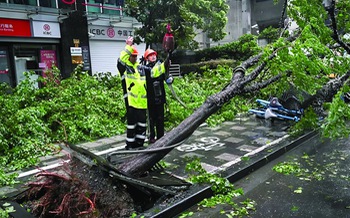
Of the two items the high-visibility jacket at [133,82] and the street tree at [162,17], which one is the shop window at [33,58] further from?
the high-visibility jacket at [133,82]

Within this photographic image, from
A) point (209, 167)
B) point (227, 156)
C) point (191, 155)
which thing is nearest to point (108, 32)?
point (191, 155)

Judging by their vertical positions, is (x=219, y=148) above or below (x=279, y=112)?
below

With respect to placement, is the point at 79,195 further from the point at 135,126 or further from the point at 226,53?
the point at 226,53

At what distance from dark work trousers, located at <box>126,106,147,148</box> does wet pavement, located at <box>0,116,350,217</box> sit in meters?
0.69

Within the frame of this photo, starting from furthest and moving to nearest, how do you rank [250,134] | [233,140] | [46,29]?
[46,29], [250,134], [233,140]

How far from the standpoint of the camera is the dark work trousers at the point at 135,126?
566 centimetres

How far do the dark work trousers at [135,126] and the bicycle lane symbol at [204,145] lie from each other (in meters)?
1.07

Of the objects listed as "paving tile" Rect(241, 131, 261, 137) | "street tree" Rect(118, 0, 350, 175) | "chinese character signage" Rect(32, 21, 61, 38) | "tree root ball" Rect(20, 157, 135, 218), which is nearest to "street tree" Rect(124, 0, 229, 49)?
"chinese character signage" Rect(32, 21, 61, 38)

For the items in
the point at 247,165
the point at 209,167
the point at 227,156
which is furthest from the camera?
the point at 227,156

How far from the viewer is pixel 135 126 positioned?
5.78 metres

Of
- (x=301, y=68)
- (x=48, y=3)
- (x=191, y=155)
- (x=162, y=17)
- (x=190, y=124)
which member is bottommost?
(x=191, y=155)

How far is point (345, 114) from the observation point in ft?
11.6

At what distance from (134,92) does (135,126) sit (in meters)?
0.70

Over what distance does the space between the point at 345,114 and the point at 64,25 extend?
1487 centimetres
